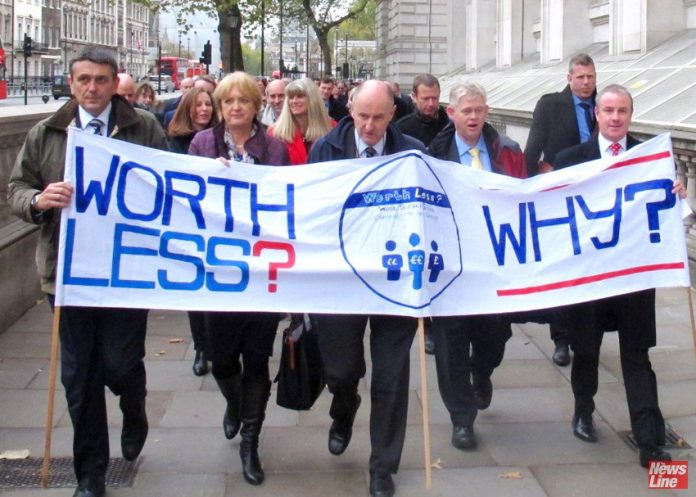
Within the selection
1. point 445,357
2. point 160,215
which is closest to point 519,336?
point 445,357

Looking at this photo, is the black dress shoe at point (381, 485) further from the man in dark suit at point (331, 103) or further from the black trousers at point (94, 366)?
the man in dark suit at point (331, 103)

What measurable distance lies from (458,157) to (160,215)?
5.71ft

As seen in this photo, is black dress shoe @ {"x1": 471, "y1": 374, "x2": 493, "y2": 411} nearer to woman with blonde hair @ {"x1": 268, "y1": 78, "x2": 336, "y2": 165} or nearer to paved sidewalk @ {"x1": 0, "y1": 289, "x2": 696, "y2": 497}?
paved sidewalk @ {"x1": 0, "y1": 289, "x2": 696, "y2": 497}

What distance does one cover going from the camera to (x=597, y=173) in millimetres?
5547

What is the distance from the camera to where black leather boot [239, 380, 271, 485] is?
521 cm

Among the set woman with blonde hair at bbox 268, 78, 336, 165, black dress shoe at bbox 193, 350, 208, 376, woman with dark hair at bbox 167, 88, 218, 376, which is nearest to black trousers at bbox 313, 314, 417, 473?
black dress shoe at bbox 193, 350, 208, 376

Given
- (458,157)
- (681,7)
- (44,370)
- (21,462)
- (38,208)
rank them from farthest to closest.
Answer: (681,7) < (44,370) < (458,157) < (21,462) < (38,208)

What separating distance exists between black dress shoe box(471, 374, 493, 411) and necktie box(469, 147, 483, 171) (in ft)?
4.06

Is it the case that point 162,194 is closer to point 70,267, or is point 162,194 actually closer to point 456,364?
point 70,267

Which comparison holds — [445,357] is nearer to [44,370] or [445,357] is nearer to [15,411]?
[15,411]

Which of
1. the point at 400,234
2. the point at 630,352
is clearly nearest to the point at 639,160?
the point at 630,352

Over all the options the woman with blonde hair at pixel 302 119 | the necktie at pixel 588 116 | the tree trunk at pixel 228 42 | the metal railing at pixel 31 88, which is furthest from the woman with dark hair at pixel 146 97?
the metal railing at pixel 31 88

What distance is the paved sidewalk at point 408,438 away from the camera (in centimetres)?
513

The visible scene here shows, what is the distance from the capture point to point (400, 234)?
508 cm
